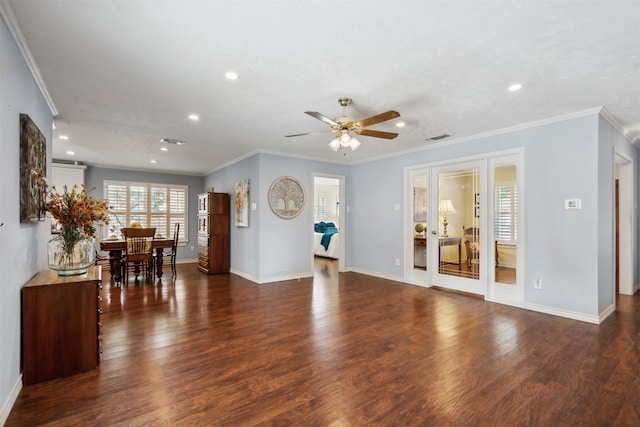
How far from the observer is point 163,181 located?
8203mm

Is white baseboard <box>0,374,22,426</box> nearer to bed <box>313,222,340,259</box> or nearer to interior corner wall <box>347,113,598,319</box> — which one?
interior corner wall <box>347,113,598,319</box>

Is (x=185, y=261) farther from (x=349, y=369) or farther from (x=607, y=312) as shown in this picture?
(x=607, y=312)

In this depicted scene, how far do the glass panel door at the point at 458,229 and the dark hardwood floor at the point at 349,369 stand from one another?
2.40 feet

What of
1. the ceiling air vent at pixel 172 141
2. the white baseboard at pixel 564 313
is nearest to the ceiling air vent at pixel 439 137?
the white baseboard at pixel 564 313

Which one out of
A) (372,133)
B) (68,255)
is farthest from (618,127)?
(68,255)

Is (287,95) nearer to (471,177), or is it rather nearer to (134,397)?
(134,397)

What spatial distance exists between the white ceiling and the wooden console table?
1.78 metres

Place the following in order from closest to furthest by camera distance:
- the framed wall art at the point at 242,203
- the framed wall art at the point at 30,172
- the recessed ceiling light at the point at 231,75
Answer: the framed wall art at the point at 30,172 < the recessed ceiling light at the point at 231,75 < the framed wall art at the point at 242,203

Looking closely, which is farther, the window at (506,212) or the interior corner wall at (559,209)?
the window at (506,212)

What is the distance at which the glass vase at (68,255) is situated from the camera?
255 centimetres

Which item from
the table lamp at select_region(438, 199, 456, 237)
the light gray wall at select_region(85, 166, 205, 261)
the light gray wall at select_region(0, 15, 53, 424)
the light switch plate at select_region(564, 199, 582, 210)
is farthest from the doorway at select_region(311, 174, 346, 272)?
the light gray wall at select_region(0, 15, 53, 424)

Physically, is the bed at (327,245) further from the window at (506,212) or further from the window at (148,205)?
the window at (506,212)

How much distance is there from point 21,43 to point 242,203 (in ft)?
13.4

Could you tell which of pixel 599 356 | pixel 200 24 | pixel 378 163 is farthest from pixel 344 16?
pixel 378 163
